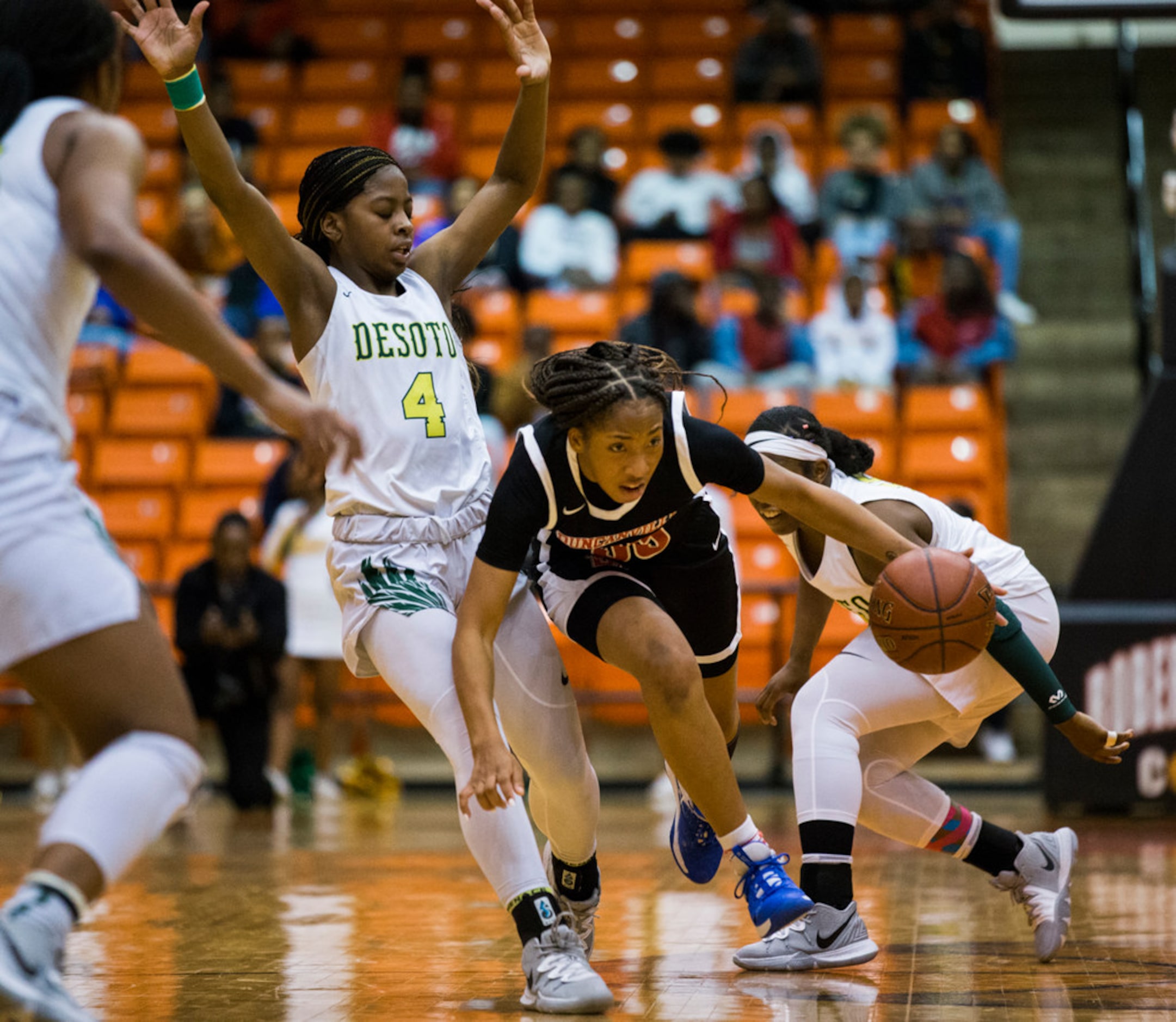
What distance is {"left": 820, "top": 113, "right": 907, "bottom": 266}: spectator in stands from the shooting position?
11.6m

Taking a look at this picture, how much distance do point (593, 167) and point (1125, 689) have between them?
19.5 ft

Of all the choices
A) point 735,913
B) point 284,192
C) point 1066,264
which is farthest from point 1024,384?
point 735,913

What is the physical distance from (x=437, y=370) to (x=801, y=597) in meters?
1.30

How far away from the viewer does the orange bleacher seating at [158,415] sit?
1085 cm

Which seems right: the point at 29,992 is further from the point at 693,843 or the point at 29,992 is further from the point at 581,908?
the point at 693,843

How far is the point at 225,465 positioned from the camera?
10594 millimetres

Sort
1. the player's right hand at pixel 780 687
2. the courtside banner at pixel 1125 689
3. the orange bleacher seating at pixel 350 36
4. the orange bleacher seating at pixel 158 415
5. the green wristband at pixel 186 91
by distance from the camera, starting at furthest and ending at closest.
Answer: the orange bleacher seating at pixel 350 36, the orange bleacher seating at pixel 158 415, the courtside banner at pixel 1125 689, the player's right hand at pixel 780 687, the green wristband at pixel 186 91

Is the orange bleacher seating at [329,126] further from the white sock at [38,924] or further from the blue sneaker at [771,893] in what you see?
the white sock at [38,924]

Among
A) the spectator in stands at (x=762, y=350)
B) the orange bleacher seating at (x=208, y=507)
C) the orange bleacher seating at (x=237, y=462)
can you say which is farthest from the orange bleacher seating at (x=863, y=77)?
the orange bleacher seating at (x=208, y=507)

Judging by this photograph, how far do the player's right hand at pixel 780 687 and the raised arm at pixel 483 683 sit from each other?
1.04 meters

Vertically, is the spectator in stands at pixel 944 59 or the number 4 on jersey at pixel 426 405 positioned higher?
the spectator in stands at pixel 944 59

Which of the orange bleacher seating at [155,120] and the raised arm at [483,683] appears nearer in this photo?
the raised arm at [483,683]

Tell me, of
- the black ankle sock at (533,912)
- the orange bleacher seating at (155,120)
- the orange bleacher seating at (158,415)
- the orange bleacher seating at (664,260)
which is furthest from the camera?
the orange bleacher seating at (155,120)

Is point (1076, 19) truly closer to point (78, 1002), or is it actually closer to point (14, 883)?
point (14, 883)
